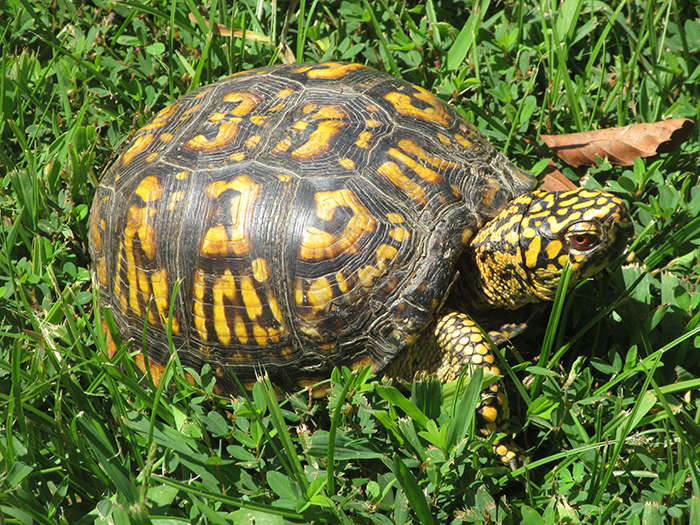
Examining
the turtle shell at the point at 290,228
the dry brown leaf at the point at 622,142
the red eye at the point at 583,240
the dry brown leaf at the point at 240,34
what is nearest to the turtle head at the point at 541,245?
the red eye at the point at 583,240

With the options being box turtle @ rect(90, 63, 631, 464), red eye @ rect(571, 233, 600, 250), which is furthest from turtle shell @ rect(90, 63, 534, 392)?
red eye @ rect(571, 233, 600, 250)

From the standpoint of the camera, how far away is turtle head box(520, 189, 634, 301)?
2148 millimetres

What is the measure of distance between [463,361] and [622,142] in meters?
1.65

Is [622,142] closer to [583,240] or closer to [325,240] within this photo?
[583,240]

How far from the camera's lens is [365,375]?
7.10 feet

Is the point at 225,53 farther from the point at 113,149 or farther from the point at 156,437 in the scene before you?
the point at 156,437

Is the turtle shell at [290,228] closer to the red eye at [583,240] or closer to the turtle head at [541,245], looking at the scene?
the turtle head at [541,245]

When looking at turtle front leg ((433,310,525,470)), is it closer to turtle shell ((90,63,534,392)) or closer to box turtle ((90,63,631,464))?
box turtle ((90,63,631,464))

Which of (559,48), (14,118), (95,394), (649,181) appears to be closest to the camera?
(95,394)

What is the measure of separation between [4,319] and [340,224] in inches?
67.4

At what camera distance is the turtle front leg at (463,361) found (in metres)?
2.19

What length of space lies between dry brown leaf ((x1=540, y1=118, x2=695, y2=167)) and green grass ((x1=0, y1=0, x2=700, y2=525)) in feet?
0.28

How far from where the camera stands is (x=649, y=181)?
117 inches

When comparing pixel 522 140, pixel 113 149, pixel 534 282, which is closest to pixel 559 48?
pixel 522 140
